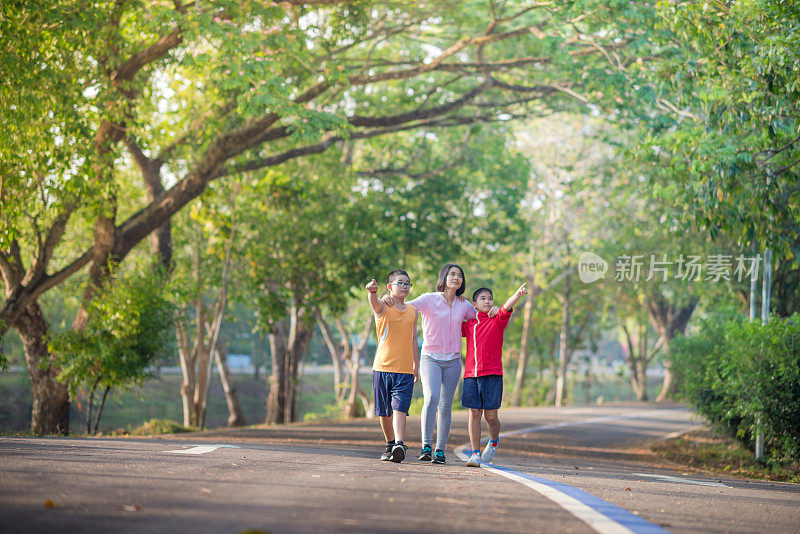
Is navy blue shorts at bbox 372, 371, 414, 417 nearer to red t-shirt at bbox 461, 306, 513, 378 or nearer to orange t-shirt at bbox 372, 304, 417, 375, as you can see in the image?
orange t-shirt at bbox 372, 304, 417, 375

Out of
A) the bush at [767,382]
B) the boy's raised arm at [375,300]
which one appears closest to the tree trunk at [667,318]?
the bush at [767,382]

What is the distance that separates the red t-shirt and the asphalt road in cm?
101

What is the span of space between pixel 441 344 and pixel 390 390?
699 mm

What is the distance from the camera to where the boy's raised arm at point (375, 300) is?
24.5 ft

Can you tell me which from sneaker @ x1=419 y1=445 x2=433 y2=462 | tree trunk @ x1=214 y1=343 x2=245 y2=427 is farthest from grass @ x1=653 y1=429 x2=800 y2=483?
tree trunk @ x1=214 y1=343 x2=245 y2=427

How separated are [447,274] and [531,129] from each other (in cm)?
2332

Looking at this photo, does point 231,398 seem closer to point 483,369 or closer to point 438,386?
point 438,386

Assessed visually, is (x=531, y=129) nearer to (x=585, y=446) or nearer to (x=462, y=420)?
(x=462, y=420)

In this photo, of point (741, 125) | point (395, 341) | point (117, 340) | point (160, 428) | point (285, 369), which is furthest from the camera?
point (285, 369)

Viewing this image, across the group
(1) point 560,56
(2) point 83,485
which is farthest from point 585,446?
(2) point 83,485

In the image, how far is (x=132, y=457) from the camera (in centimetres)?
749

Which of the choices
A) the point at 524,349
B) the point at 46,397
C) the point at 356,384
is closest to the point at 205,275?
the point at 46,397

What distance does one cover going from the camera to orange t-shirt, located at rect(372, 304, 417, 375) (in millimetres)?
8211

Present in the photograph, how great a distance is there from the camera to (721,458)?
13.5m
